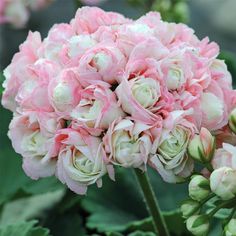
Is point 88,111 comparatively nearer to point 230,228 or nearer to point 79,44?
point 79,44

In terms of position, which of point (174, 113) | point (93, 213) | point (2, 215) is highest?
point (174, 113)

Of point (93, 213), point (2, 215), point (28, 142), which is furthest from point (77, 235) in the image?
point (28, 142)

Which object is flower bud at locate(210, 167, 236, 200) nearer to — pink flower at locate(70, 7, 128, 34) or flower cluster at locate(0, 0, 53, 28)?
pink flower at locate(70, 7, 128, 34)

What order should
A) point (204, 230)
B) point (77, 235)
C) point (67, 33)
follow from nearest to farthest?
point (204, 230)
point (67, 33)
point (77, 235)

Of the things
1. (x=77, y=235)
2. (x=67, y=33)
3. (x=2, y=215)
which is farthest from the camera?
(x=2, y=215)

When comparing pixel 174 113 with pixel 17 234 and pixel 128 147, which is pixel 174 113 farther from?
pixel 17 234

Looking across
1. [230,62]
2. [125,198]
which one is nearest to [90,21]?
[125,198]
